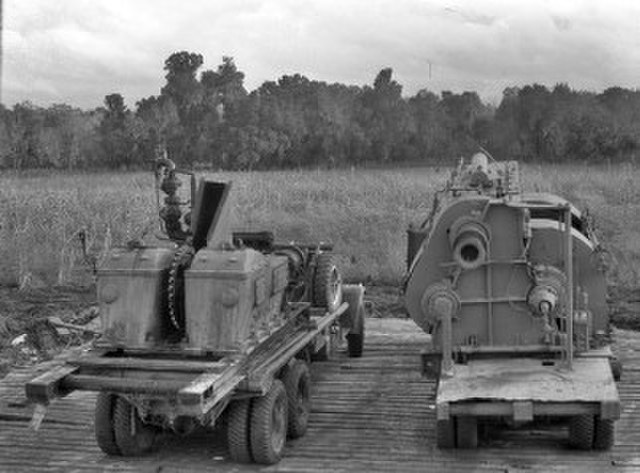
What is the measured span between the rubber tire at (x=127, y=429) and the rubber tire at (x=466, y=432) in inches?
95.2

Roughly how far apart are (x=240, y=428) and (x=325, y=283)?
2766 millimetres

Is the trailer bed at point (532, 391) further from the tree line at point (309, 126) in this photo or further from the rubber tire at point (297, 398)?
the tree line at point (309, 126)

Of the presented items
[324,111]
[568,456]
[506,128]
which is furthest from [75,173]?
[568,456]

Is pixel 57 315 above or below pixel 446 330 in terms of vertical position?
below

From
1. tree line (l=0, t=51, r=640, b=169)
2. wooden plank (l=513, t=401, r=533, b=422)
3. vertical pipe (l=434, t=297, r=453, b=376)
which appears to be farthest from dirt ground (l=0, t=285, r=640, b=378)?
tree line (l=0, t=51, r=640, b=169)

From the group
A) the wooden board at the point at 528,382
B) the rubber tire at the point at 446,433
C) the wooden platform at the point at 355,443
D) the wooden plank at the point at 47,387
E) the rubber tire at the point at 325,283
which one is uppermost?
the rubber tire at the point at 325,283

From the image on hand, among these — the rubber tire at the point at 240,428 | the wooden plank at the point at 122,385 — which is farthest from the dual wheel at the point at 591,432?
the wooden plank at the point at 122,385

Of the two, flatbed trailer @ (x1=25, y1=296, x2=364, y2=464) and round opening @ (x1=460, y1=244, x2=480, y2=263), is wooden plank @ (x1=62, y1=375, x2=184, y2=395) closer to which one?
flatbed trailer @ (x1=25, y1=296, x2=364, y2=464)

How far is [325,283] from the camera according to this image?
954 cm

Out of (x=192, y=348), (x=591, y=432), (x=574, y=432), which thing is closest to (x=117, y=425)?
(x=192, y=348)

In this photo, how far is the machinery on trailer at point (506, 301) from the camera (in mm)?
7445

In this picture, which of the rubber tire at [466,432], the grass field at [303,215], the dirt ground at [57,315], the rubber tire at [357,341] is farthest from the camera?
the grass field at [303,215]

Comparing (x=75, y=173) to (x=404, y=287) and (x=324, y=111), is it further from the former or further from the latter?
(x=404, y=287)

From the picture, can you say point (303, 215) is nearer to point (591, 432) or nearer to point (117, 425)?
point (117, 425)
